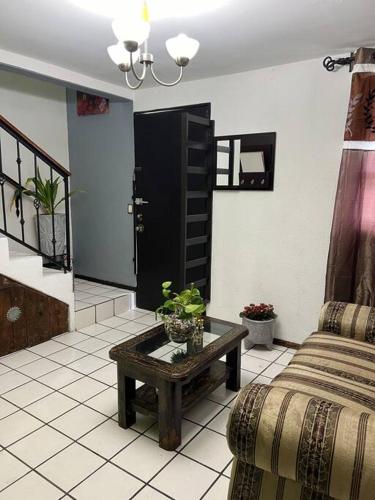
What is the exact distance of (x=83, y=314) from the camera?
3557 millimetres

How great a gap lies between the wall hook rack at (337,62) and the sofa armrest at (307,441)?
2445 millimetres

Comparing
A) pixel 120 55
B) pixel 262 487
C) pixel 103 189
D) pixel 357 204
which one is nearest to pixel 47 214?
pixel 103 189

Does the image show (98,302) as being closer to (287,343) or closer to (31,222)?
(31,222)

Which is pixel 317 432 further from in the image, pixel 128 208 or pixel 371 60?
pixel 128 208

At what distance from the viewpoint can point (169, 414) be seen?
1.88 m

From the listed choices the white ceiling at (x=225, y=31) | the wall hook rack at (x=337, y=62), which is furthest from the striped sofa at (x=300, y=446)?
the wall hook rack at (x=337, y=62)

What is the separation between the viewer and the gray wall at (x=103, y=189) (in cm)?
408

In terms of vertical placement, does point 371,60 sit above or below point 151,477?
above

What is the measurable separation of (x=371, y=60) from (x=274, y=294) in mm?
1936

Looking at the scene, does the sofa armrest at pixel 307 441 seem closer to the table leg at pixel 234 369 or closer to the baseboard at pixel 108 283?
the table leg at pixel 234 369

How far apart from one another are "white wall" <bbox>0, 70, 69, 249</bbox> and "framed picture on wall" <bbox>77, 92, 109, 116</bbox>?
11.1 inches

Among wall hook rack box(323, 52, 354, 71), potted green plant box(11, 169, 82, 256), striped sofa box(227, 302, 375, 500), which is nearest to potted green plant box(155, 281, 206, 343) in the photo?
striped sofa box(227, 302, 375, 500)

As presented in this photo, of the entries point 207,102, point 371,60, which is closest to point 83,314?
point 207,102

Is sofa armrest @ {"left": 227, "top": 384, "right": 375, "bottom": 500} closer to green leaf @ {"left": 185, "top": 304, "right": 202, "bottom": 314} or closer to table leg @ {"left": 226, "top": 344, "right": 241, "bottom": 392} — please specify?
green leaf @ {"left": 185, "top": 304, "right": 202, "bottom": 314}
